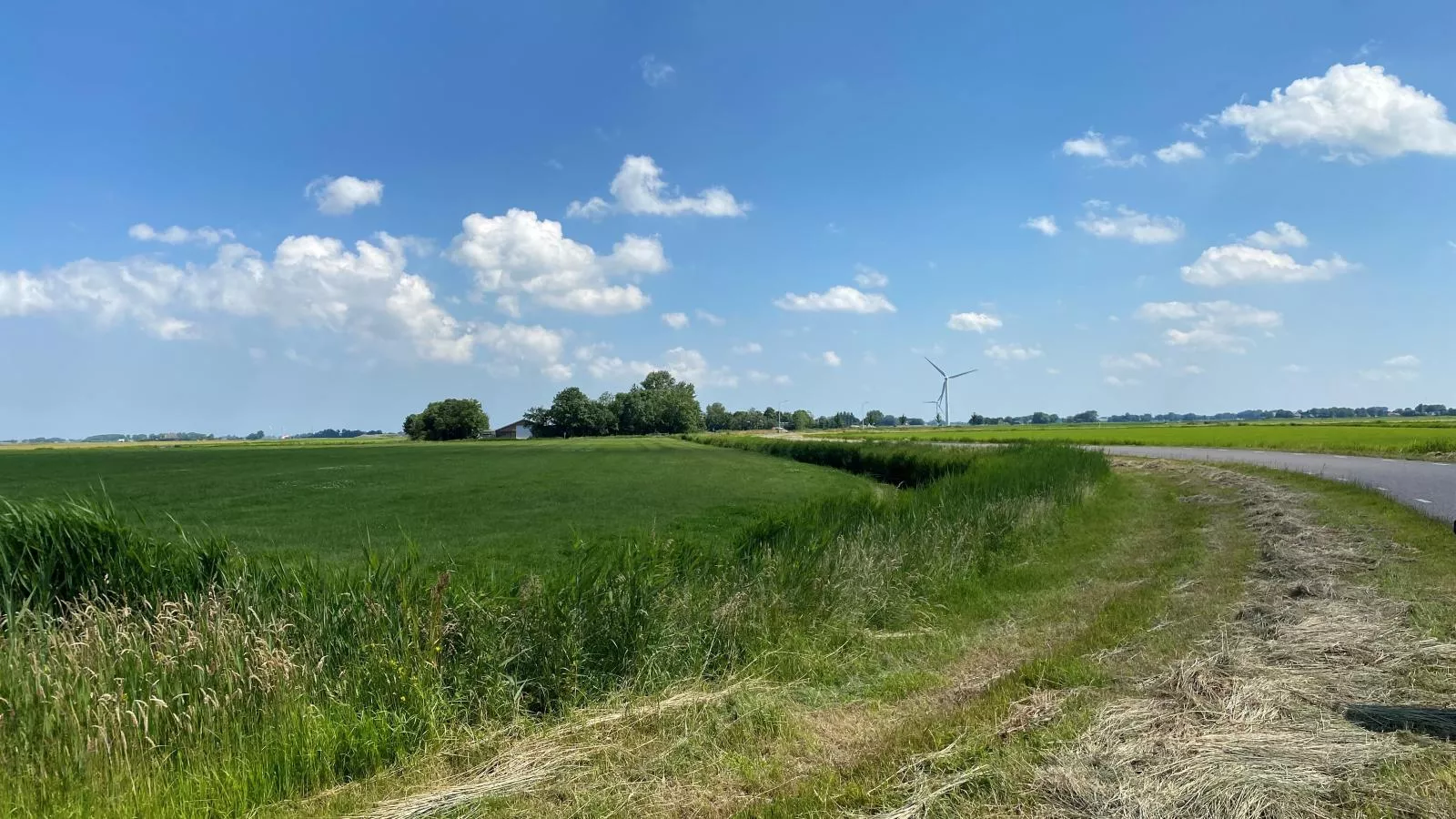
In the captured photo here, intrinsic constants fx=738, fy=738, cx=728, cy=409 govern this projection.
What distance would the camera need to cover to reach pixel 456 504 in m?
29.0

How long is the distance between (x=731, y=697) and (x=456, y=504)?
83.0 feet

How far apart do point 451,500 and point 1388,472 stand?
104ft

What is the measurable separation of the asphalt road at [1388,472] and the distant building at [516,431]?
162m

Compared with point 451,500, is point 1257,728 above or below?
above

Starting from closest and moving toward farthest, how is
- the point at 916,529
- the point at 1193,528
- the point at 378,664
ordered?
the point at 378,664
the point at 916,529
the point at 1193,528

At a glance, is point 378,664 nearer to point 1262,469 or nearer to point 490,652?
point 490,652

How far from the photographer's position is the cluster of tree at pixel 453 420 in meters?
160

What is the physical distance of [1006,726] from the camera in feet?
15.6

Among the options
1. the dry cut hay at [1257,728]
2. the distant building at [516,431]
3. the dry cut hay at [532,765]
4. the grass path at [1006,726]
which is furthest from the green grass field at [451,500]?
the distant building at [516,431]

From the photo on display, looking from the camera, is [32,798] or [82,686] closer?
[32,798]

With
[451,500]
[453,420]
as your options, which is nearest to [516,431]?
[453,420]

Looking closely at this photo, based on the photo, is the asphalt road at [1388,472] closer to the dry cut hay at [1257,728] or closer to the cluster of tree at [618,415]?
the dry cut hay at [1257,728]

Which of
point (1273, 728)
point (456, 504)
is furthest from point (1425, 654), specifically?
point (456, 504)

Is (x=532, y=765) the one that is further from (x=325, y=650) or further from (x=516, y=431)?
(x=516, y=431)
